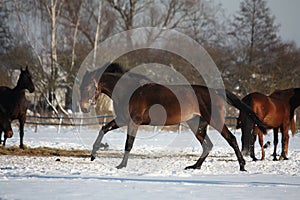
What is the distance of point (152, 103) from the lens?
10.2 m

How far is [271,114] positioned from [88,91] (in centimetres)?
503

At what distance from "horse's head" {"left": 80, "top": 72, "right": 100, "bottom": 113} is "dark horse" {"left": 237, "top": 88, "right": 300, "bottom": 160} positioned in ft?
13.7

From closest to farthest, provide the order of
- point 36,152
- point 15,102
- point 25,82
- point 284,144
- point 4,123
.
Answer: point 284,144 → point 36,152 → point 4,123 → point 15,102 → point 25,82

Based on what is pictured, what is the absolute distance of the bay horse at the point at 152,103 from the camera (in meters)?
10.2

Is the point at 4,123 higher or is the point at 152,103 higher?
the point at 152,103

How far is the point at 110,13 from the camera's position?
38.2 metres

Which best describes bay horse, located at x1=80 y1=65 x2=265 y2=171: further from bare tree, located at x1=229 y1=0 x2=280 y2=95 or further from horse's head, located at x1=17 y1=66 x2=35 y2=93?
bare tree, located at x1=229 y1=0 x2=280 y2=95

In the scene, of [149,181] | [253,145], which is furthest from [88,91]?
[253,145]

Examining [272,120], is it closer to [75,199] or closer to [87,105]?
[87,105]

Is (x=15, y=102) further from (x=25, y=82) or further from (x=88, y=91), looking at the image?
(x=88, y=91)

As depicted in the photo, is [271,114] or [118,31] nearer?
[271,114]

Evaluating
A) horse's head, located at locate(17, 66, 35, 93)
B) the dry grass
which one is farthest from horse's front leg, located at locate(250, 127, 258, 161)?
horse's head, located at locate(17, 66, 35, 93)

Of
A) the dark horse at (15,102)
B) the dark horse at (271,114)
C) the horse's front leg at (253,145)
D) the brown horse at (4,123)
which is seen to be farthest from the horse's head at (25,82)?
the horse's front leg at (253,145)

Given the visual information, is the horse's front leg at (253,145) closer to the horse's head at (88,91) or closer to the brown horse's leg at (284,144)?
the brown horse's leg at (284,144)
